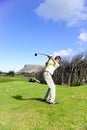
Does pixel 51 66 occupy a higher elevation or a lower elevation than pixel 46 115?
higher

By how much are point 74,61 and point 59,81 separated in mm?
3492

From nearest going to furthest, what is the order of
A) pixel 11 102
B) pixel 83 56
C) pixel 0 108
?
1. pixel 0 108
2. pixel 11 102
3. pixel 83 56

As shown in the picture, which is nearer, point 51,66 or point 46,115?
point 46,115

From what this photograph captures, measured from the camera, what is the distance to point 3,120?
1116 centimetres

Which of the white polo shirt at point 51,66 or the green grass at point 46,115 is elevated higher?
the white polo shirt at point 51,66

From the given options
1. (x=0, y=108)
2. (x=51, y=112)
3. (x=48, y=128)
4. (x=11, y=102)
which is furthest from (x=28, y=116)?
(x=11, y=102)

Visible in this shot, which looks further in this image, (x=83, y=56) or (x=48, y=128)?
(x=83, y=56)

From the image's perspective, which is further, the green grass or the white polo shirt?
the white polo shirt

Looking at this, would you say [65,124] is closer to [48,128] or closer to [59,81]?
[48,128]

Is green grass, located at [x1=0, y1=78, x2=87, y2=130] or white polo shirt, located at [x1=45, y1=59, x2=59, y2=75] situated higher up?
white polo shirt, located at [x1=45, y1=59, x2=59, y2=75]

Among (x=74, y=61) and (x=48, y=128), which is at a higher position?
(x=74, y=61)

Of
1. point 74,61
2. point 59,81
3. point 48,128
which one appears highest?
point 74,61

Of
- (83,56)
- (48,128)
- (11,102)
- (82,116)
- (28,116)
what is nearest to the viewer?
(48,128)

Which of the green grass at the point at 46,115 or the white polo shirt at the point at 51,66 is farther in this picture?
the white polo shirt at the point at 51,66
